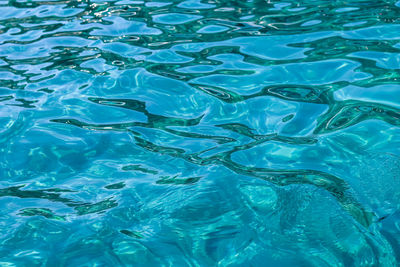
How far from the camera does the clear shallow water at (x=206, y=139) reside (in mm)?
2402

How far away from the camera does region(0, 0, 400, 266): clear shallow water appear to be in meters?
2.40

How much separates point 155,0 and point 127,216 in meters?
3.90

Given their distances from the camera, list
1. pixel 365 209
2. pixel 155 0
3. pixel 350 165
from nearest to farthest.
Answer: pixel 365 209 < pixel 350 165 < pixel 155 0

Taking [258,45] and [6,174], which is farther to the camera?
[258,45]

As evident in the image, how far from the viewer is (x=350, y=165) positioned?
288cm

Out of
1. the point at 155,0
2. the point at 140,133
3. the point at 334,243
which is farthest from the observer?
the point at 155,0

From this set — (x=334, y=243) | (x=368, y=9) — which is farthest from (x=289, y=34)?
(x=334, y=243)

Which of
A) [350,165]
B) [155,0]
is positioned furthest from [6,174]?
[155,0]

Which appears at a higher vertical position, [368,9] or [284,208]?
[368,9]

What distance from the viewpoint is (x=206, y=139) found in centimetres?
325

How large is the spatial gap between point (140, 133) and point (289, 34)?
6.70 ft

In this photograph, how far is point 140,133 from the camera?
3369 mm

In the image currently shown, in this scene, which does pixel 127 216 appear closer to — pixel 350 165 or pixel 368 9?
pixel 350 165

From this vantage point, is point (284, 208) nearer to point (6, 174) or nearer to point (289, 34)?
point (6, 174)
